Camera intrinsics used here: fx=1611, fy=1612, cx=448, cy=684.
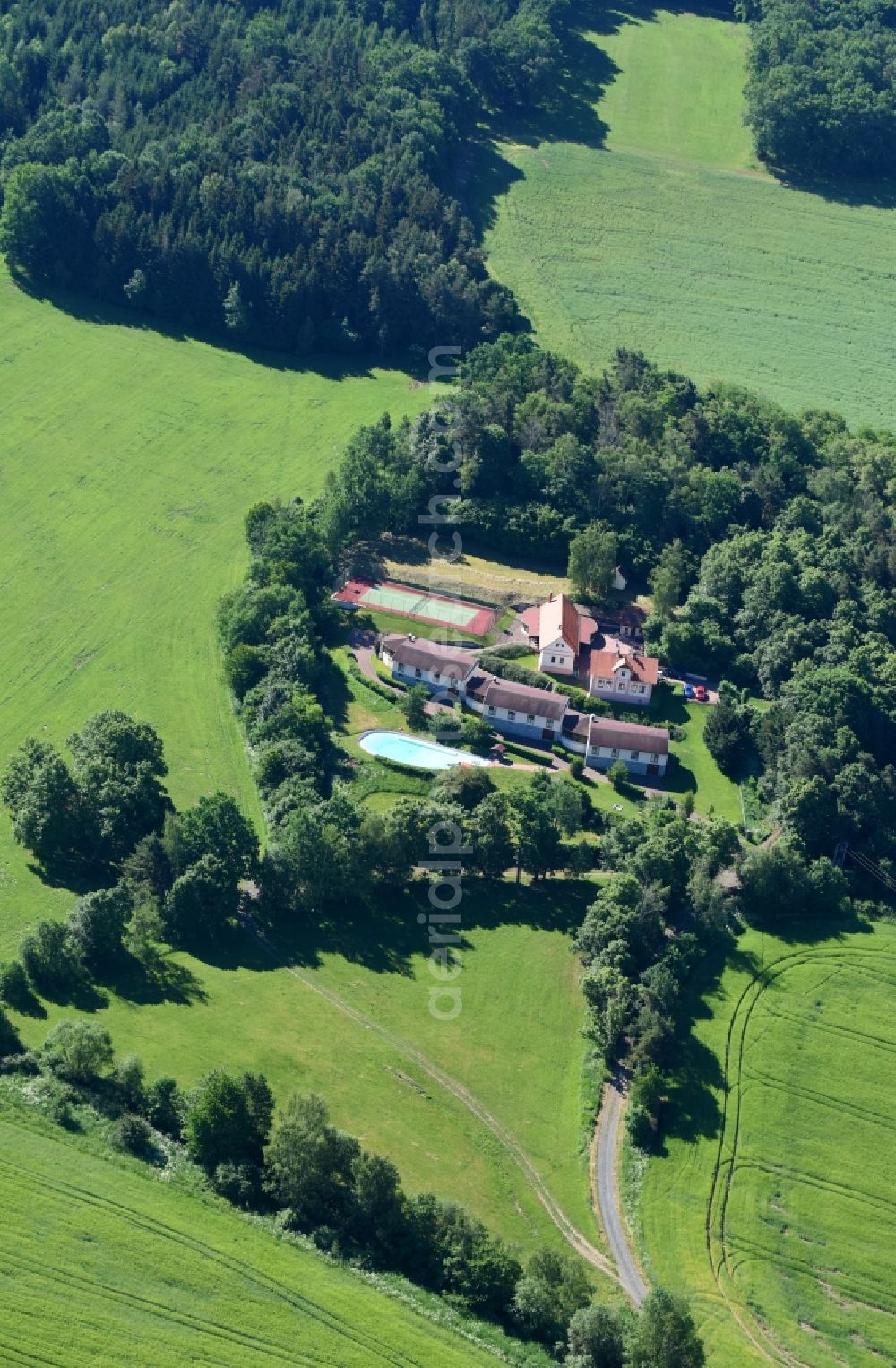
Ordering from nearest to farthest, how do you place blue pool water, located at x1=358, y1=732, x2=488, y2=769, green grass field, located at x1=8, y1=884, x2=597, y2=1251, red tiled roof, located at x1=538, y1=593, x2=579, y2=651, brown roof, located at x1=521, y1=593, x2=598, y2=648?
green grass field, located at x1=8, y1=884, x2=597, y2=1251 → blue pool water, located at x1=358, y1=732, x2=488, y2=769 → red tiled roof, located at x1=538, y1=593, x2=579, y2=651 → brown roof, located at x1=521, y1=593, x2=598, y2=648

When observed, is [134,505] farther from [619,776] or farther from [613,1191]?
[613,1191]

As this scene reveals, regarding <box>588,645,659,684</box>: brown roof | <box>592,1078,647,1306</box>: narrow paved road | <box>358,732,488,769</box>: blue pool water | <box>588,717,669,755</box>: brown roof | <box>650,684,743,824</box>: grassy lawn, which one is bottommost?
<box>592,1078,647,1306</box>: narrow paved road

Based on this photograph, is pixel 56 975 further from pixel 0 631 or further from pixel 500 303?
pixel 500 303

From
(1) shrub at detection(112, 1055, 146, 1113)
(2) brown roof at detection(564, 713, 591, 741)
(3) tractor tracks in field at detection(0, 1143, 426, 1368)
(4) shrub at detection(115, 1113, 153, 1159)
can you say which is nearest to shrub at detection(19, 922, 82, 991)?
(1) shrub at detection(112, 1055, 146, 1113)

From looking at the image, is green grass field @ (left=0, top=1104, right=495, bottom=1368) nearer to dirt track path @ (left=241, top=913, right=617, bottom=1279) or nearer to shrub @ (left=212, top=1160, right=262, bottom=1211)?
shrub @ (left=212, top=1160, right=262, bottom=1211)

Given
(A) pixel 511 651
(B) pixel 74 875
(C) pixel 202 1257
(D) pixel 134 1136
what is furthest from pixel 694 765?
(C) pixel 202 1257
